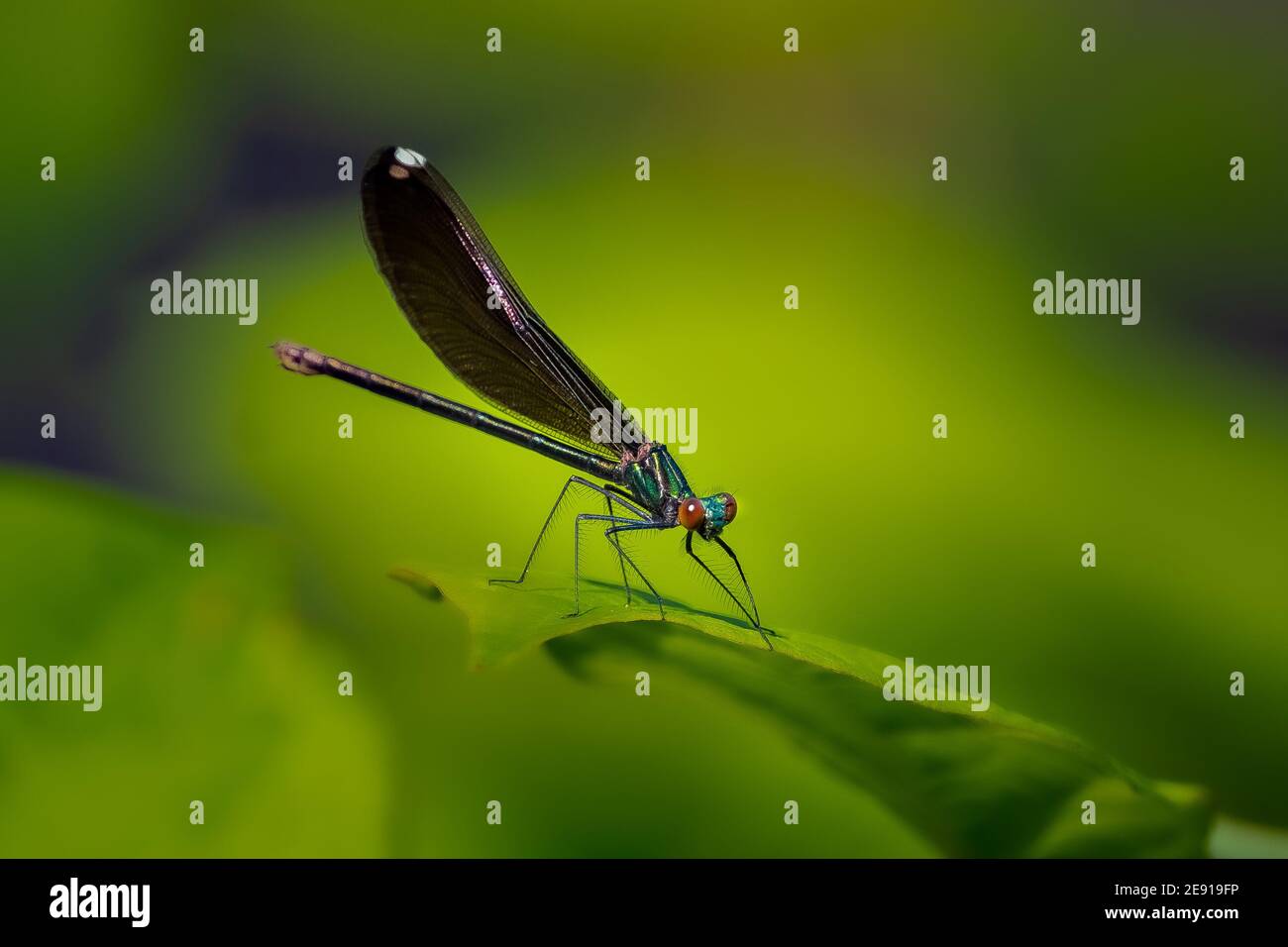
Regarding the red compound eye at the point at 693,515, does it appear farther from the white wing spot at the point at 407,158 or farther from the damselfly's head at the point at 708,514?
the white wing spot at the point at 407,158

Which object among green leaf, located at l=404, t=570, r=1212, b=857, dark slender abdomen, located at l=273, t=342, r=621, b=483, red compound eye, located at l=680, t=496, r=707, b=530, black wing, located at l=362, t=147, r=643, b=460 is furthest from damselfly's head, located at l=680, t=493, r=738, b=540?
green leaf, located at l=404, t=570, r=1212, b=857

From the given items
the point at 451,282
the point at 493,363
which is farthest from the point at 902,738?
the point at 451,282

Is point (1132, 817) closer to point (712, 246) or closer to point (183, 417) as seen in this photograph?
point (712, 246)

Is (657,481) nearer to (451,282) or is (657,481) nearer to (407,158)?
(451,282)

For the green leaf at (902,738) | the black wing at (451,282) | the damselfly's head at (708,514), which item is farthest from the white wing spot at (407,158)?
the green leaf at (902,738)

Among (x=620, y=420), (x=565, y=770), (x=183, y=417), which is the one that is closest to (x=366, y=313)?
(x=183, y=417)

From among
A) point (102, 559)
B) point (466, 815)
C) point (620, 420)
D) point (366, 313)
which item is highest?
point (366, 313)

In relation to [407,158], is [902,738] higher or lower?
lower

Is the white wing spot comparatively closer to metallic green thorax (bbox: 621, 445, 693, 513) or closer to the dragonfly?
the dragonfly
